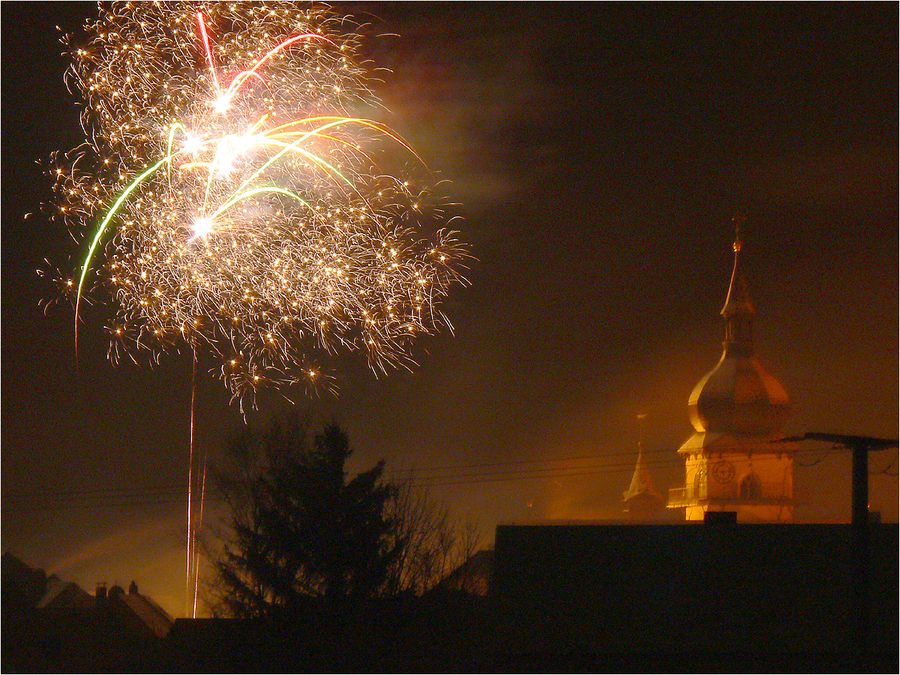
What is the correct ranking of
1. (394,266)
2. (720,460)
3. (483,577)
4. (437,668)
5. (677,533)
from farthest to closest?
1. (720,460)
2. (483,577)
3. (677,533)
4. (437,668)
5. (394,266)

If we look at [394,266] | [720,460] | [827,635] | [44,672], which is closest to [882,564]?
[827,635]

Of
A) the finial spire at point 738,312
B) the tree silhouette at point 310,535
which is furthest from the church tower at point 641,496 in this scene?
the tree silhouette at point 310,535

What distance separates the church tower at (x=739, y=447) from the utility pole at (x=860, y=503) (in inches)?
1764

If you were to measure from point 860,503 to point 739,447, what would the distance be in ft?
149

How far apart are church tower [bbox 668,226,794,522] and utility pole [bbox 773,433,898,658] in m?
44.8

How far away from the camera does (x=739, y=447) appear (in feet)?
208

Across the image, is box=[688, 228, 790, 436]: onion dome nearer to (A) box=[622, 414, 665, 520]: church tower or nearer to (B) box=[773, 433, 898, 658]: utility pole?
(A) box=[622, 414, 665, 520]: church tower

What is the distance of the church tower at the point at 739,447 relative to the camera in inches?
2504

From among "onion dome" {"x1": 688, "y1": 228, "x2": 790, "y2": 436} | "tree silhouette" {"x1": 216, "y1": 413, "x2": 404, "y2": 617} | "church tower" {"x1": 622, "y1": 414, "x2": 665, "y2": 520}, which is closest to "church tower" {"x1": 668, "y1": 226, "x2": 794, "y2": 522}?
"onion dome" {"x1": 688, "y1": 228, "x2": 790, "y2": 436}

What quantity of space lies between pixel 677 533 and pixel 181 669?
937 centimetres

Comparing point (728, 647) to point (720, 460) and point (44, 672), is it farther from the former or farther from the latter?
point (720, 460)

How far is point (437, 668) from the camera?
19.7m

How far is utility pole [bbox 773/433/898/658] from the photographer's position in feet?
60.6

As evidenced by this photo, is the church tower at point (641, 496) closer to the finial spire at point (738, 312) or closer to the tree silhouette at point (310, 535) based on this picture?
the finial spire at point (738, 312)
